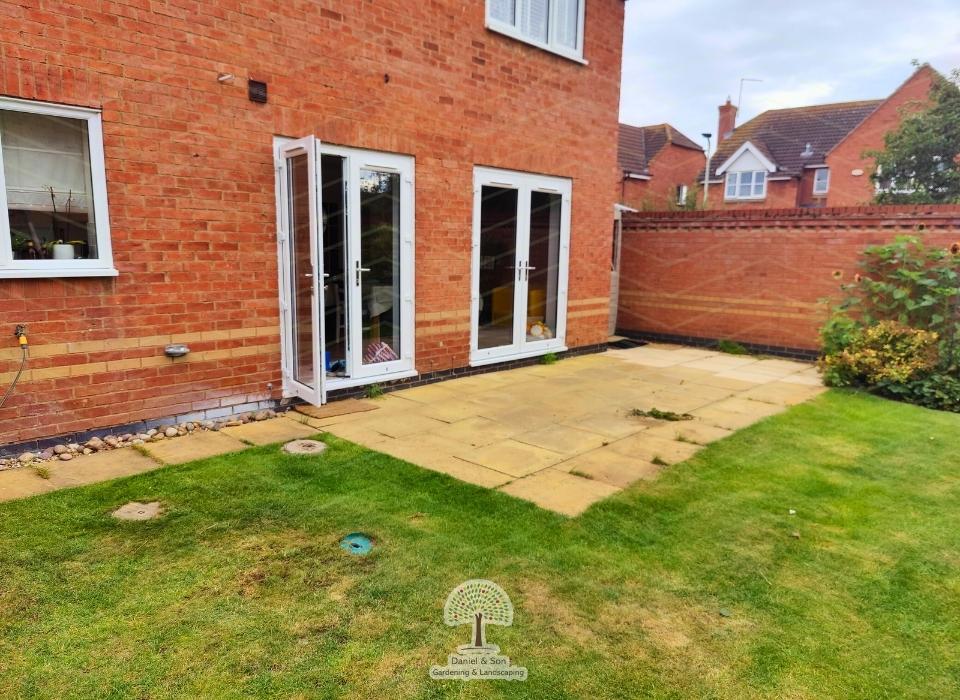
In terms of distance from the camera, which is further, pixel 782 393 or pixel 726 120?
pixel 726 120

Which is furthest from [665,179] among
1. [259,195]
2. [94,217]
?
[94,217]

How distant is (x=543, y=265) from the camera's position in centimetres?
844

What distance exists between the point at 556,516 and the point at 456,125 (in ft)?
15.7

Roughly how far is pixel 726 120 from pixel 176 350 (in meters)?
35.0

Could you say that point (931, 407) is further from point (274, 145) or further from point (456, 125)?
point (274, 145)

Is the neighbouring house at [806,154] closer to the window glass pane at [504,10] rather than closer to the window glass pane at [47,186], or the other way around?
the window glass pane at [504,10]

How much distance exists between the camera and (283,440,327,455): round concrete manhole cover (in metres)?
4.53

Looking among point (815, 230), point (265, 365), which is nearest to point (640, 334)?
point (815, 230)

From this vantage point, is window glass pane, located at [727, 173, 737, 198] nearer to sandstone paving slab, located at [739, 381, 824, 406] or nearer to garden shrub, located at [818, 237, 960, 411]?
garden shrub, located at [818, 237, 960, 411]

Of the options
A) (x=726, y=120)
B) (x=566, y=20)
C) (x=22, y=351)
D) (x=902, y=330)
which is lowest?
(x=902, y=330)

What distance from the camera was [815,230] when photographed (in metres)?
9.05

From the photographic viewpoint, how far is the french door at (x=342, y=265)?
522cm

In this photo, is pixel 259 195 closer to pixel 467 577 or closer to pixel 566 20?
pixel 467 577

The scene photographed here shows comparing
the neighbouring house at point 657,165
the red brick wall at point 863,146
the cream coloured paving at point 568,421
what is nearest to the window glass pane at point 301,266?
the cream coloured paving at point 568,421
